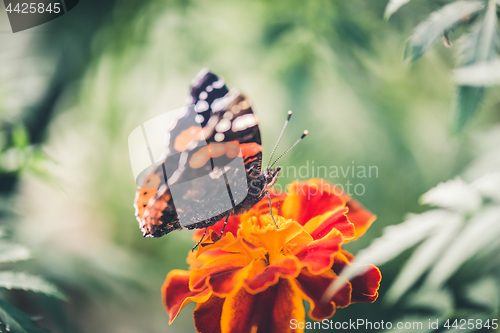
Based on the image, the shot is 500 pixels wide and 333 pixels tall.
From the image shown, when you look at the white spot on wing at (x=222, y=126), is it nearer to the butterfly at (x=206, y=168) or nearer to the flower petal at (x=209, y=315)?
the butterfly at (x=206, y=168)

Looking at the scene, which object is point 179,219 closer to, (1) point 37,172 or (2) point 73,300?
(1) point 37,172

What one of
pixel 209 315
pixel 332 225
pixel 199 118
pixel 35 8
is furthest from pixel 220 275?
pixel 35 8

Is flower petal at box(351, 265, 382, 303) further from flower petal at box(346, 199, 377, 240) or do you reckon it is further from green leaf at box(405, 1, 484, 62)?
green leaf at box(405, 1, 484, 62)

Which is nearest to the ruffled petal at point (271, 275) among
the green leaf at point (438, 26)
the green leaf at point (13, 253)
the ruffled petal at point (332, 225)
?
the ruffled petal at point (332, 225)

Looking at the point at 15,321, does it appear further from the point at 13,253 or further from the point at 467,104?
the point at 467,104

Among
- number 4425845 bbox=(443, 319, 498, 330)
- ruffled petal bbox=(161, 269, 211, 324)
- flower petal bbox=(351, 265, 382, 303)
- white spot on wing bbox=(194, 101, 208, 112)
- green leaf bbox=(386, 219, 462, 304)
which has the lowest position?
number 4425845 bbox=(443, 319, 498, 330)

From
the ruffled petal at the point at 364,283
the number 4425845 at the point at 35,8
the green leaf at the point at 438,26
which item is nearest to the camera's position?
the green leaf at the point at 438,26

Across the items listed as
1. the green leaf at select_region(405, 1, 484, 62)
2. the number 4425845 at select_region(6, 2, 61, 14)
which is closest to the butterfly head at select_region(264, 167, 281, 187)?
the green leaf at select_region(405, 1, 484, 62)
